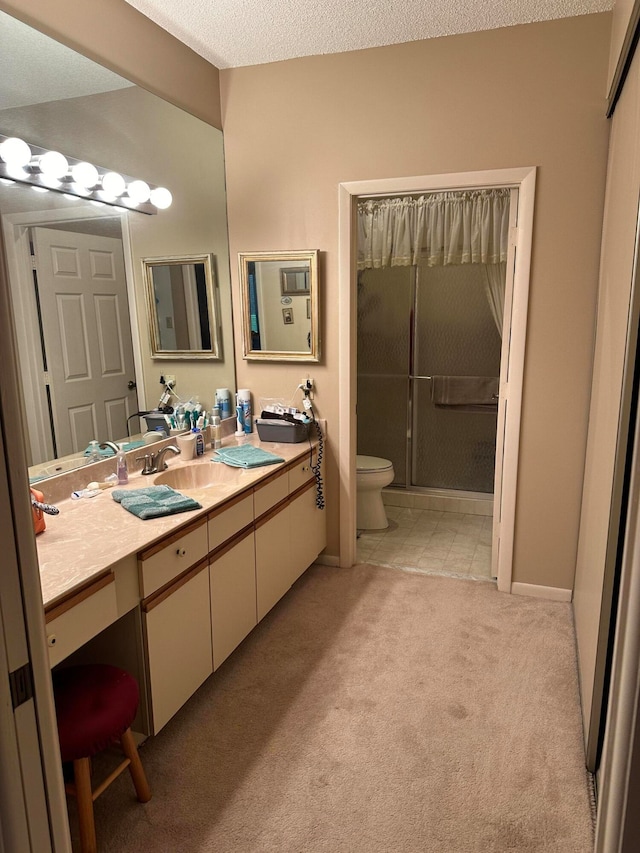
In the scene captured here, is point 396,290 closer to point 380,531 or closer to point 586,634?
point 380,531

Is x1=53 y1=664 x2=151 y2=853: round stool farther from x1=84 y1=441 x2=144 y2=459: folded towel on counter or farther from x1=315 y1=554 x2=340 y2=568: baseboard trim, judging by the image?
x1=315 y1=554 x2=340 y2=568: baseboard trim

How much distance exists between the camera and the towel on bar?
4328 millimetres

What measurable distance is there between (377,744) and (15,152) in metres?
2.36

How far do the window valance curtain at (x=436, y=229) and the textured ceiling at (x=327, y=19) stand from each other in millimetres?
1241

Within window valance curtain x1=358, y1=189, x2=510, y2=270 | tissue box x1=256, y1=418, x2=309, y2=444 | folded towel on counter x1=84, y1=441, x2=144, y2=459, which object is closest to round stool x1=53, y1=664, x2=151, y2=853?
folded towel on counter x1=84, y1=441, x2=144, y2=459

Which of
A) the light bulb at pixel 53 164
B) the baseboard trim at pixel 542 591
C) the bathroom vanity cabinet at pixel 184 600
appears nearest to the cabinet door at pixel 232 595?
the bathroom vanity cabinet at pixel 184 600

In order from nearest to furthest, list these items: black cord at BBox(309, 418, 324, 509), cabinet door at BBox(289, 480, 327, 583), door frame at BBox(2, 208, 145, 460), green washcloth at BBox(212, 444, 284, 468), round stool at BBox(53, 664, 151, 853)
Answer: round stool at BBox(53, 664, 151, 853)
door frame at BBox(2, 208, 145, 460)
green washcloth at BBox(212, 444, 284, 468)
cabinet door at BBox(289, 480, 327, 583)
black cord at BBox(309, 418, 324, 509)

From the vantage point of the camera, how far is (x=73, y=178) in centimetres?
227

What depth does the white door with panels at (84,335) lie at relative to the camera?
2.21 metres

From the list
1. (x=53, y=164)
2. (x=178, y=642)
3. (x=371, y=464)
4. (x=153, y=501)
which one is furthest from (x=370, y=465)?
(x=53, y=164)

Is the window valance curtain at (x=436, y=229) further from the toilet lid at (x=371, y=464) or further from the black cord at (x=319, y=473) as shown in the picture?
the black cord at (x=319, y=473)

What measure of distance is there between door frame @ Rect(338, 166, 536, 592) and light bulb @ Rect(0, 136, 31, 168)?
5.06ft

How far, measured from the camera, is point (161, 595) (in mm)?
1921

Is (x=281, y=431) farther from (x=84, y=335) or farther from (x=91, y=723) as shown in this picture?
(x=91, y=723)
